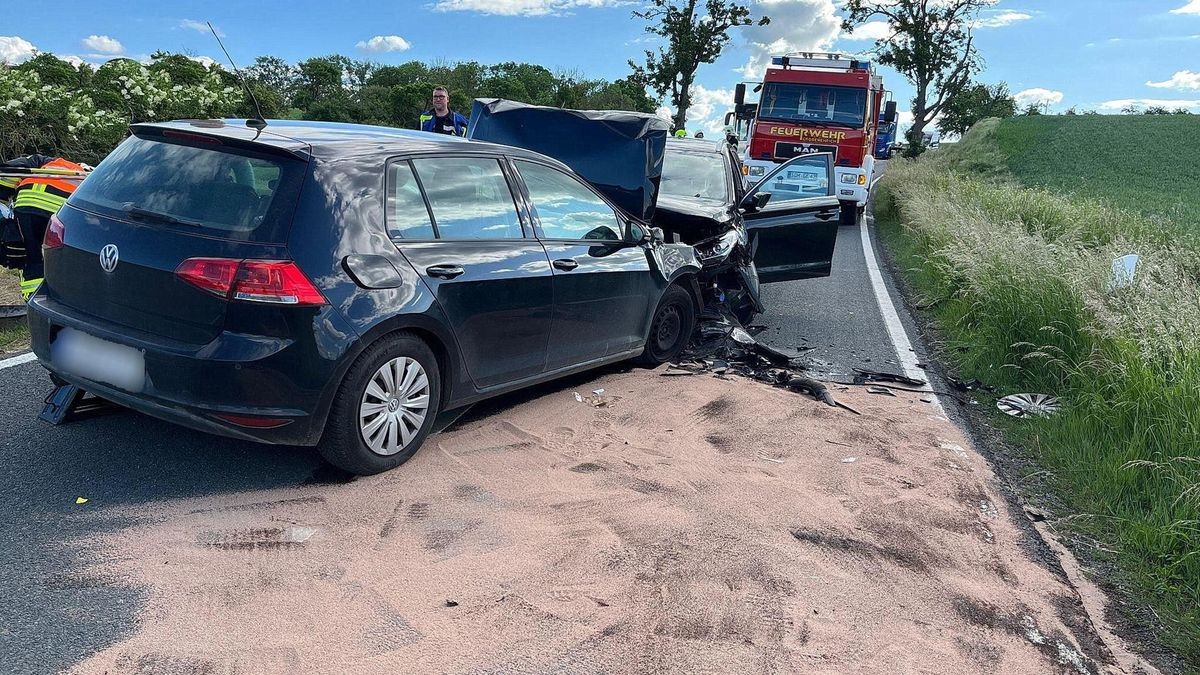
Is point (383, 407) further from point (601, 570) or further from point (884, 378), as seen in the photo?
point (884, 378)

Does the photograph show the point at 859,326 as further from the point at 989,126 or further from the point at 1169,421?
the point at 989,126

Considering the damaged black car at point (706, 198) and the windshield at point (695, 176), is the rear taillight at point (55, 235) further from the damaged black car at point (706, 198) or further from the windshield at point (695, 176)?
the windshield at point (695, 176)

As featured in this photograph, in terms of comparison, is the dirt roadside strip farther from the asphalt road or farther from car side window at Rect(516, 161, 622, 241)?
car side window at Rect(516, 161, 622, 241)

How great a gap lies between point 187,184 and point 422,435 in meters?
1.56

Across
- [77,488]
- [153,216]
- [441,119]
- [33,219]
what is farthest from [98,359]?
[441,119]

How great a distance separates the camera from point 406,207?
4.18 metres

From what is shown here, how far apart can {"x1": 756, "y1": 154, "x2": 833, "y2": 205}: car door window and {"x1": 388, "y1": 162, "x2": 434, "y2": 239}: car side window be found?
17.4 ft

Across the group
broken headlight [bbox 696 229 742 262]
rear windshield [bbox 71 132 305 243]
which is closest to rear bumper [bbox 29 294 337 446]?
rear windshield [bbox 71 132 305 243]

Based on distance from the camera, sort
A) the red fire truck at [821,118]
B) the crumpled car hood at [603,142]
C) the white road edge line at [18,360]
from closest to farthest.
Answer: the white road edge line at [18,360], the crumpled car hood at [603,142], the red fire truck at [821,118]

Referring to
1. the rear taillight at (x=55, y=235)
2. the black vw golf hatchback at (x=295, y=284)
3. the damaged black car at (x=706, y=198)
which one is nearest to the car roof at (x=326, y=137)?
the black vw golf hatchback at (x=295, y=284)

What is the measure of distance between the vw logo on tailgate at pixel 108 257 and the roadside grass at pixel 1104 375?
14.9 feet

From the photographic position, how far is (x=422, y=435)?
430cm

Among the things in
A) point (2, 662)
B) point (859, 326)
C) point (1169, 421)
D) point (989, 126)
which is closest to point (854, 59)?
point (859, 326)

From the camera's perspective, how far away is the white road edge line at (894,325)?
7.05 metres
